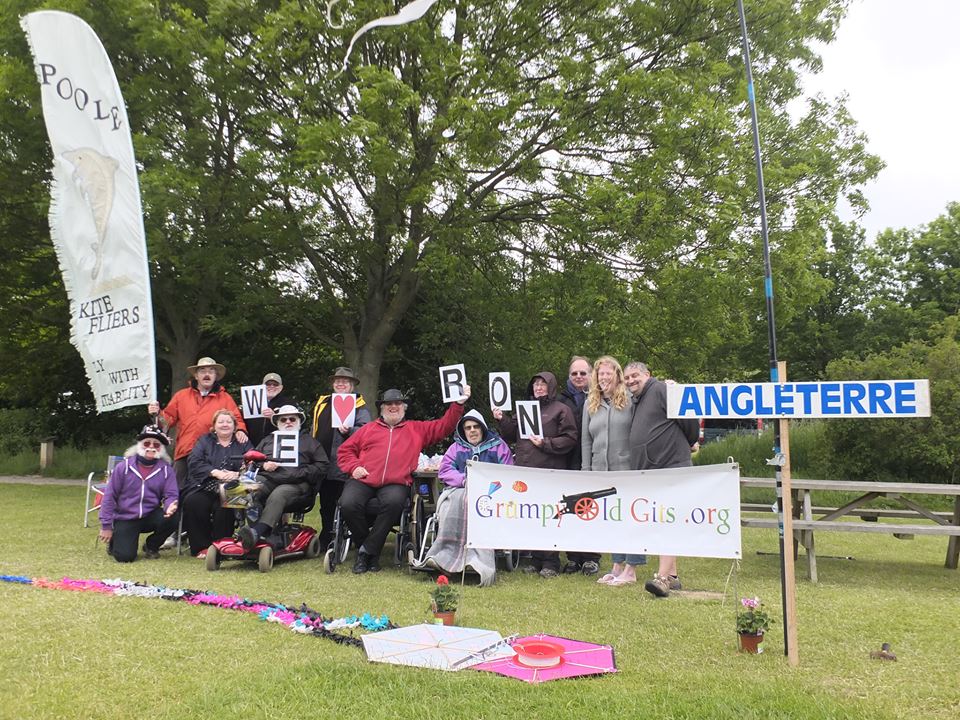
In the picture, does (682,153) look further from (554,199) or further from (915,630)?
(915,630)

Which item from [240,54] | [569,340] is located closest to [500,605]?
[569,340]

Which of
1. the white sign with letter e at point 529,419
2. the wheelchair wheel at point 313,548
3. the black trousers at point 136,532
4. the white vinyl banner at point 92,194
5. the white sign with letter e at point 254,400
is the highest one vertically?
the white vinyl banner at point 92,194

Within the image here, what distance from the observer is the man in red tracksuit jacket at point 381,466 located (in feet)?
21.3

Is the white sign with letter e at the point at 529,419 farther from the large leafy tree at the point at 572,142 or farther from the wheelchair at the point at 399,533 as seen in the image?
the large leafy tree at the point at 572,142

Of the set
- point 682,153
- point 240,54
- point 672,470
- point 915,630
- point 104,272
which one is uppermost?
point 240,54

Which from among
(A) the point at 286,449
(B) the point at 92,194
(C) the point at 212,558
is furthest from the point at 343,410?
(B) the point at 92,194

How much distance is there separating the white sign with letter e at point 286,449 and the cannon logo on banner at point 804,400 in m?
3.89

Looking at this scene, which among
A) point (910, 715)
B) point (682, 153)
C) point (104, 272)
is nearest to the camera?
point (910, 715)

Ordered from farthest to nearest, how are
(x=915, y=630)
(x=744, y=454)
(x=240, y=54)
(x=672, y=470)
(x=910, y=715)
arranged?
(x=744, y=454), (x=240, y=54), (x=672, y=470), (x=915, y=630), (x=910, y=715)

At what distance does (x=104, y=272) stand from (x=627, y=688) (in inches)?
203

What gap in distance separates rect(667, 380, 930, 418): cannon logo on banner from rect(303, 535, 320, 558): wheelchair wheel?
4.15m

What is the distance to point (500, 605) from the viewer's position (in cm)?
514

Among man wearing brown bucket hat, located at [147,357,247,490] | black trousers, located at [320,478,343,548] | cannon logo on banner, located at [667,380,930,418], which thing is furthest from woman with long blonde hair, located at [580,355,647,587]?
man wearing brown bucket hat, located at [147,357,247,490]

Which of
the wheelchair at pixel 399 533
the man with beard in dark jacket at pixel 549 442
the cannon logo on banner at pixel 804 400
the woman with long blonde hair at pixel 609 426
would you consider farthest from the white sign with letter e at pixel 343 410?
the cannon logo on banner at pixel 804 400
